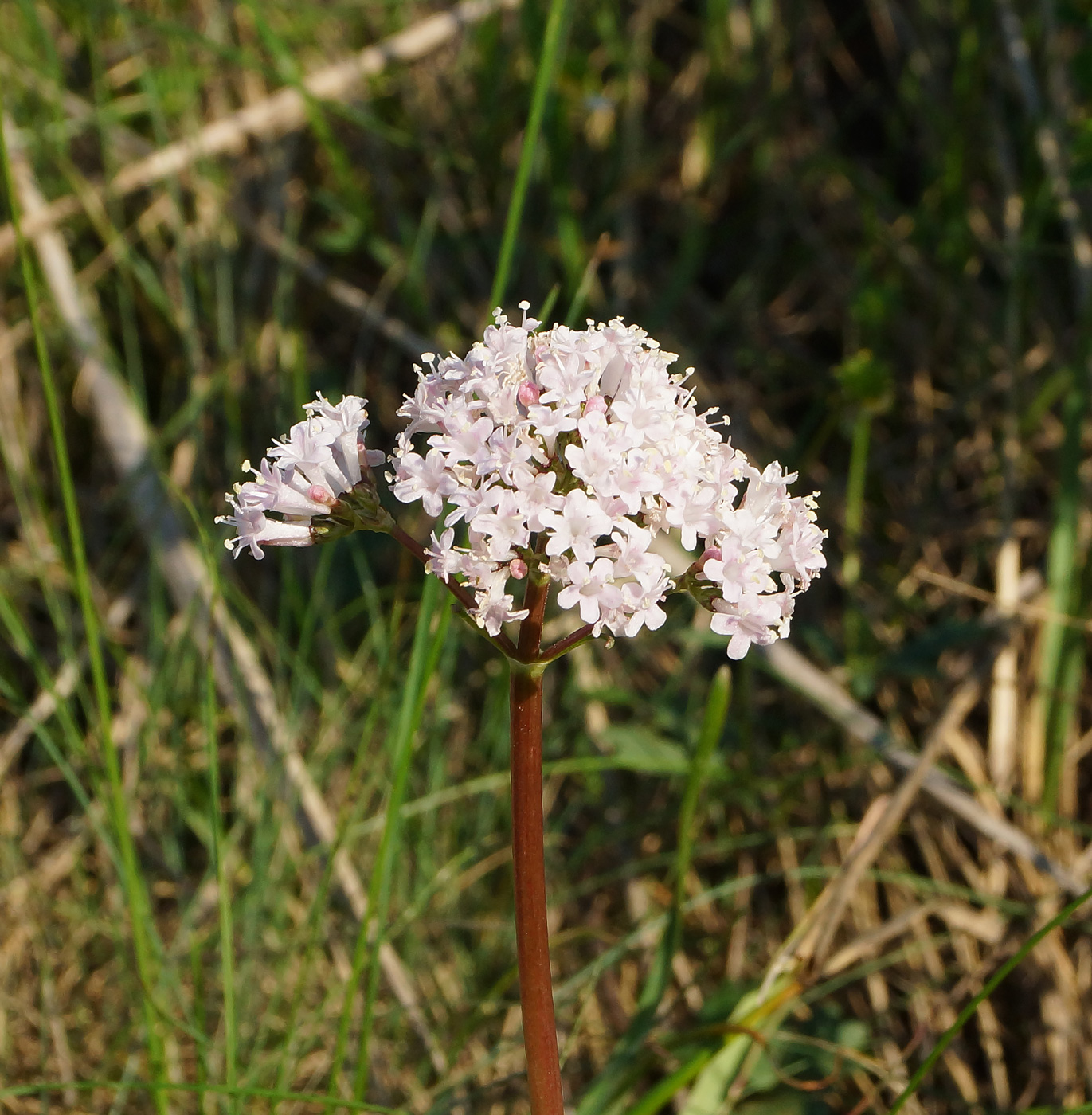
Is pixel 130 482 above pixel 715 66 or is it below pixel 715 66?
below

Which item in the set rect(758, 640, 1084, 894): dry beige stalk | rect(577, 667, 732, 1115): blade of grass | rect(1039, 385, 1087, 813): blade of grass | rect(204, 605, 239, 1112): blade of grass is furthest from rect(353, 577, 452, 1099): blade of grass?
rect(1039, 385, 1087, 813): blade of grass

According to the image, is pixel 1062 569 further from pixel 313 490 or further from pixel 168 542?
pixel 168 542

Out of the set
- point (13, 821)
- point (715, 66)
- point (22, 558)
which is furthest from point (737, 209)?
point (13, 821)

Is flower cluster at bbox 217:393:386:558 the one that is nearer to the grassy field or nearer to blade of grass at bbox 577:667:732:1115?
the grassy field

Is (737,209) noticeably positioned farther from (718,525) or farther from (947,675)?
(718,525)

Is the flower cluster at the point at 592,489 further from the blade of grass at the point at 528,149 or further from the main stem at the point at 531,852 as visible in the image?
the blade of grass at the point at 528,149

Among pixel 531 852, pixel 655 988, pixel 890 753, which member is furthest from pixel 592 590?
pixel 890 753
